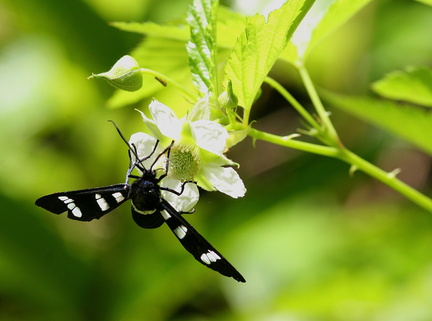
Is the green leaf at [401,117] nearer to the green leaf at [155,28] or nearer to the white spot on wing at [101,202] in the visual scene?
the green leaf at [155,28]

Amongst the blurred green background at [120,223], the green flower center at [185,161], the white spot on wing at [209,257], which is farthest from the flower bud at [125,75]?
the blurred green background at [120,223]

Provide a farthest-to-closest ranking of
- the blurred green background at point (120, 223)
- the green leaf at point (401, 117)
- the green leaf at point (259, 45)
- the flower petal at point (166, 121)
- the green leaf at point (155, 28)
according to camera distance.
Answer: the blurred green background at point (120, 223) < the green leaf at point (401, 117) < the green leaf at point (155, 28) < the flower petal at point (166, 121) < the green leaf at point (259, 45)


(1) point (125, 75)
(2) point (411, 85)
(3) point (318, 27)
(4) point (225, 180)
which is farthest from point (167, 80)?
(2) point (411, 85)

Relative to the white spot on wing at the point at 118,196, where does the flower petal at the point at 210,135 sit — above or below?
below

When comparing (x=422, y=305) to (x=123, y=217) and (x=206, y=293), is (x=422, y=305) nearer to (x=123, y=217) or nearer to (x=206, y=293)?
(x=206, y=293)

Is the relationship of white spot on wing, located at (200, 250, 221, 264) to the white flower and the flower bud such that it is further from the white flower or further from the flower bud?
the flower bud

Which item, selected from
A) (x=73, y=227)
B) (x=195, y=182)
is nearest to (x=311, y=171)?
(x=73, y=227)

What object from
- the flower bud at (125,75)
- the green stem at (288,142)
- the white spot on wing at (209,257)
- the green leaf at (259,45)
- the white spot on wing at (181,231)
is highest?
the flower bud at (125,75)

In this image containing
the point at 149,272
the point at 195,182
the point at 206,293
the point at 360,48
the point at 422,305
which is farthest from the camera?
the point at 360,48

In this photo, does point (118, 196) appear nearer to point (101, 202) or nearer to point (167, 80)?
point (101, 202)
